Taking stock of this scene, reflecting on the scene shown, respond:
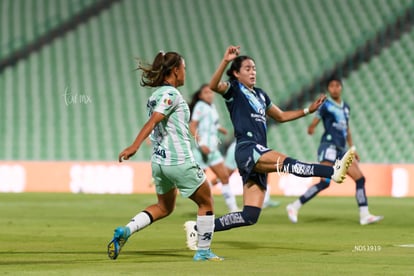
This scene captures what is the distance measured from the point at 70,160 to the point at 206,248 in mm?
15927

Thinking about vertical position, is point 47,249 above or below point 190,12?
below

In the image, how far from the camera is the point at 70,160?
80.7ft

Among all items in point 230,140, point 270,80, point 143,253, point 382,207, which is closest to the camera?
point 143,253

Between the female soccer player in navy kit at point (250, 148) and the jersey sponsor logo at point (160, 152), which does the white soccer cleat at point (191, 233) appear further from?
the jersey sponsor logo at point (160, 152)

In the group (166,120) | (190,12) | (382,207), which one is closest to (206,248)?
(166,120)

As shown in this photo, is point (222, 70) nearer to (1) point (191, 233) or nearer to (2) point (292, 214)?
(1) point (191, 233)

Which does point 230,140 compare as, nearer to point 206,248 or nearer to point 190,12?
point 190,12

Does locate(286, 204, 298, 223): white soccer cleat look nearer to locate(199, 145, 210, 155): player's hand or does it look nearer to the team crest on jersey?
locate(199, 145, 210, 155): player's hand

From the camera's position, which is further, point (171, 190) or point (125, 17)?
point (125, 17)

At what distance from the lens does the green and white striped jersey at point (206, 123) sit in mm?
16906

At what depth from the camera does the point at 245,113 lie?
33.7 ft

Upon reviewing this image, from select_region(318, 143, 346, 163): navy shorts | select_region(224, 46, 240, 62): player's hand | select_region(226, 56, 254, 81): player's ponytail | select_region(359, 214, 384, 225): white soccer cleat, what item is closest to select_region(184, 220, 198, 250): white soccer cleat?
select_region(226, 56, 254, 81): player's ponytail

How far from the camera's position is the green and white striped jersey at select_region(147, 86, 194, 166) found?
8885 millimetres

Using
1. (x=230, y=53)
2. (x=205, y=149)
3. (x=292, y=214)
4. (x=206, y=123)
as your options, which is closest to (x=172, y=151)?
(x=230, y=53)
